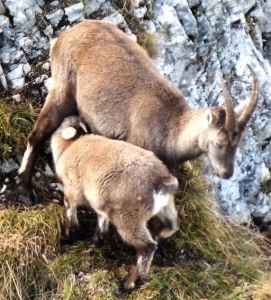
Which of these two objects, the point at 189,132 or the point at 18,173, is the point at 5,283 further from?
the point at 189,132

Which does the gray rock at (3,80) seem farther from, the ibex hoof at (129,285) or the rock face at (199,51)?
the ibex hoof at (129,285)

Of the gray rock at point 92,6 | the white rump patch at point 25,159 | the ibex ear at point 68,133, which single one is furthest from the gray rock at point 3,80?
the gray rock at point 92,6

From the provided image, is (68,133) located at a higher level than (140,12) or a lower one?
higher

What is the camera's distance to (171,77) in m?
9.21

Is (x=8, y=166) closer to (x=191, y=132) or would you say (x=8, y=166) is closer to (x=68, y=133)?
(x=68, y=133)

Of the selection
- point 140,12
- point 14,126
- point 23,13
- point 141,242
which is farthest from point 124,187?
point 140,12

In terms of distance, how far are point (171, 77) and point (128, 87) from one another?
204cm

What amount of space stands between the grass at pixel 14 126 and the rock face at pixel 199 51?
319 mm

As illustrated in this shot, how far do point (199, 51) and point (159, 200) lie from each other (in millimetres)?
3921

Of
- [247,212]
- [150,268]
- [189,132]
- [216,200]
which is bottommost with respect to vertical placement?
[247,212]

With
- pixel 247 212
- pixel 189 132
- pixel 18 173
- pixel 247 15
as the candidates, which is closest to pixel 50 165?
pixel 18 173

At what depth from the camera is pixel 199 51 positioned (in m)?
9.67

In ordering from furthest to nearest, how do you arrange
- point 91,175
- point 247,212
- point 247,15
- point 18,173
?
1. point 247,15
2. point 247,212
3. point 18,173
4. point 91,175

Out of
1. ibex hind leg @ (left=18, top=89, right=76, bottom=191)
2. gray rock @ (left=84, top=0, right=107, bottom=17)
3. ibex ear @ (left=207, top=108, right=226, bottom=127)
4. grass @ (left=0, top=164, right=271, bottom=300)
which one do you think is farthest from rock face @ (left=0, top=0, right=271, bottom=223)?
ibex ear @ (left=207, top=108, right=226, bottom=127)
